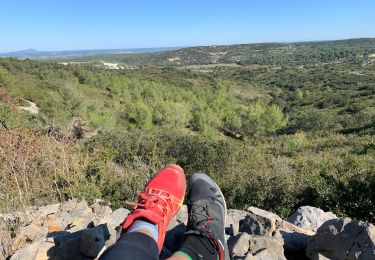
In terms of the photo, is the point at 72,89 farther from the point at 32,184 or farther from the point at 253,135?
the point at 32,184

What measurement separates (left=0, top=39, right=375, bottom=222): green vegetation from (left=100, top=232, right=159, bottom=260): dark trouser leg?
89.9 inches

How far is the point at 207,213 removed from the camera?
9.09ft

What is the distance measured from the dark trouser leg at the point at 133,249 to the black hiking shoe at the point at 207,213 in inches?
19.7

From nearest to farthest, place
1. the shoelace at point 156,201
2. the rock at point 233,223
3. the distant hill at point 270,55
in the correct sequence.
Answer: the shoelace at point 156,201
the rock at point 233,223
the distant hill at point 270,55

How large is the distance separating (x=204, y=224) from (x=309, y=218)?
1954 millimetres

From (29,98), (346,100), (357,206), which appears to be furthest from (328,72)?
(357,206)

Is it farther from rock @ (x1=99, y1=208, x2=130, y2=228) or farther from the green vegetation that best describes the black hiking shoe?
the green vegetation

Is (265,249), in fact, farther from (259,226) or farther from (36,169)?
(36,169)

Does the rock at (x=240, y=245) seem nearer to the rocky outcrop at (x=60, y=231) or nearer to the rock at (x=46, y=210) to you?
the rocky outcrop at (x=60, y=231)

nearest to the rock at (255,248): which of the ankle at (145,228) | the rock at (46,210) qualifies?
the ankle at (145,228)

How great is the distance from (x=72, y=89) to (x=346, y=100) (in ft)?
117

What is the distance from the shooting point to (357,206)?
15.5ft

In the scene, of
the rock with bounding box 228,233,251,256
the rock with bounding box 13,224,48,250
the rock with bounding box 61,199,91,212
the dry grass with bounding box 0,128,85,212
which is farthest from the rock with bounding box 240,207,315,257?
the dry grass with bounding box 0,128,85,212

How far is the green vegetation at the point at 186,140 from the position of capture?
523cm
